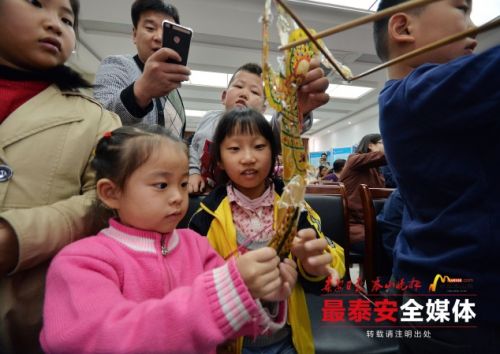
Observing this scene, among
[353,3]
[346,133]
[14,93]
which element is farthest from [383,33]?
[346,133]

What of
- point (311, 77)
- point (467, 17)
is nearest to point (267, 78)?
point (311, 77)

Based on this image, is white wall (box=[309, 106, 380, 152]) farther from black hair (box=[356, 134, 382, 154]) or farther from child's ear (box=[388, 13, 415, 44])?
child's ear (box=[388, 13, 415, 44])

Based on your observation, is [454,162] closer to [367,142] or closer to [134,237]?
Answer: [134,237]

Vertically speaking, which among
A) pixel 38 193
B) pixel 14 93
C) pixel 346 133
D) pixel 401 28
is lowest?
pixel 38 193

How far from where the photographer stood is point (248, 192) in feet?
2.85

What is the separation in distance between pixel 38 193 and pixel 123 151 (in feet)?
0.61

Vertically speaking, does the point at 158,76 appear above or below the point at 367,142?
below

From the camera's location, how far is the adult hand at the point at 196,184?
3.50ft

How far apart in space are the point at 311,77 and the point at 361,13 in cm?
318

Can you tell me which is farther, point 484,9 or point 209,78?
point 209,78

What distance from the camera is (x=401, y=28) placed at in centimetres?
73

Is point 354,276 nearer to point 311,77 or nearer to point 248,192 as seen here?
point 248,192
